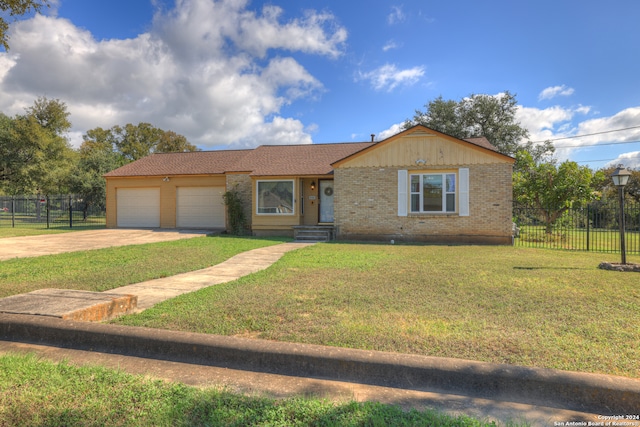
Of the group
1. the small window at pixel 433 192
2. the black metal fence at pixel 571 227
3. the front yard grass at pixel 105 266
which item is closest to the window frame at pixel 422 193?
the small window at pixel 433 192

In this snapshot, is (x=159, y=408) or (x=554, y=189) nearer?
(x=159, y=408)

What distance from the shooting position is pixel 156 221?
19.0 m

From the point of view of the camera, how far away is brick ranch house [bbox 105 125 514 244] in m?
12.9

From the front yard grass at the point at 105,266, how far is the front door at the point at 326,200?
18.8 ft

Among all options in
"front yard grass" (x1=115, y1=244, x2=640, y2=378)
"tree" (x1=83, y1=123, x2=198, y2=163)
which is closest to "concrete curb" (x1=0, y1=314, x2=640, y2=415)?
"front yard grass" (x1=115, y1=244, x2=640, y2=378)

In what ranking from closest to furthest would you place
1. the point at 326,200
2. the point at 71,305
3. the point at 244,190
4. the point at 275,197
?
the point at 71,305, the point at 275,197, the point at 326,200, the point at 244,190

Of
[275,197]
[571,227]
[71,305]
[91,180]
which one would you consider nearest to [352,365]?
[71,305]

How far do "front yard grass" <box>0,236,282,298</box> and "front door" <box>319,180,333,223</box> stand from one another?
225 inches

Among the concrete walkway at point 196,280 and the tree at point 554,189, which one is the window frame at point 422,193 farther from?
the concrete walkway at point 196,280

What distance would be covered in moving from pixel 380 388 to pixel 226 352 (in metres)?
1.44

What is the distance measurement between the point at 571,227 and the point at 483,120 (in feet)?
64.3

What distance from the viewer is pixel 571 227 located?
49.6 ft

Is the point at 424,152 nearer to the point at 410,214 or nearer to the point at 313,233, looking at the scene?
the point at 410,214

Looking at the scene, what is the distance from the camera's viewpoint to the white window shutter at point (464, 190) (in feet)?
42.5
